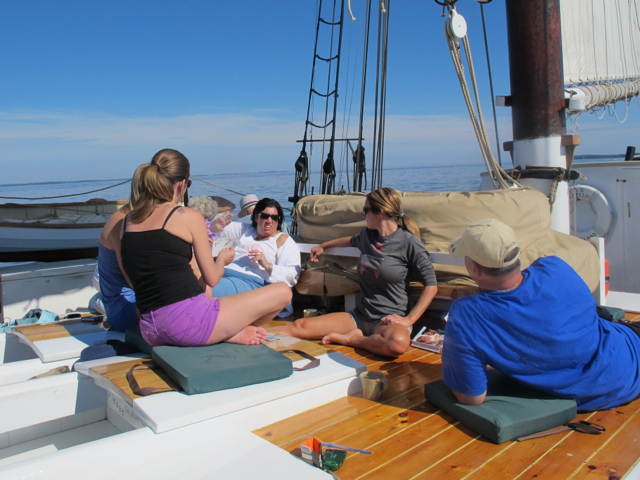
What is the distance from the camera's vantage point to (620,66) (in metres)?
7.40

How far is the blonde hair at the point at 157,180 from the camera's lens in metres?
2.38

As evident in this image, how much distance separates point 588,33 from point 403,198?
17.0 feet

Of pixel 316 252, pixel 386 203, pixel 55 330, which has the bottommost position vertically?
pixel 55 330

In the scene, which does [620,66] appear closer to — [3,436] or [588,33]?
[588,33]

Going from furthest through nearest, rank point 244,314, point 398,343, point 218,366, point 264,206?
1. point 264,206
2. point 398,343
3. point 244,314
4. point 218,366

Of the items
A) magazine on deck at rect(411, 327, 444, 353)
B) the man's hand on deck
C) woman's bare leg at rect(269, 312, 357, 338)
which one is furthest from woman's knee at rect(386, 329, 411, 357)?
the man's hand on deck

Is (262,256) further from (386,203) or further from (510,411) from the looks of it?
(510,411)

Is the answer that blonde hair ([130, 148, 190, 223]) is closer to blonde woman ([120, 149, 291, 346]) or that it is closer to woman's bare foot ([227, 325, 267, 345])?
blonde woman ([120, 149, 291, 346])

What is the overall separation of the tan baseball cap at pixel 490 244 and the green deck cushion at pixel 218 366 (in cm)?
102

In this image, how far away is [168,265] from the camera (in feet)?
7.72

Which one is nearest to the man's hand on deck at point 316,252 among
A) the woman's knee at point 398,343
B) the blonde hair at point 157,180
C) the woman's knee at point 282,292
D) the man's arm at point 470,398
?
the woman's knee at point 282,292

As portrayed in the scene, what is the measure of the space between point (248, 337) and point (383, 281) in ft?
3.55

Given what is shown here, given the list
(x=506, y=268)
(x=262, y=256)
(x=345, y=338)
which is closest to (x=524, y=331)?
(x=506, y=268)

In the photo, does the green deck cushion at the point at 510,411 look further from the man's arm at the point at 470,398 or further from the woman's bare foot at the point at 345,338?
the woman's bare foot at the point at 345,338
